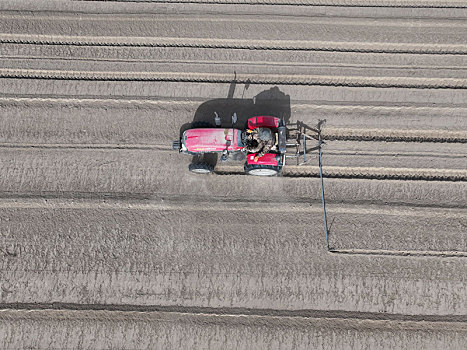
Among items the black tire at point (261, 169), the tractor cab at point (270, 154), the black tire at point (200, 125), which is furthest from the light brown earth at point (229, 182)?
the tractor cab at point (270, 154)

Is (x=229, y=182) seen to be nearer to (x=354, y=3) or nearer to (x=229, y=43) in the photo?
(x=229, y=43)

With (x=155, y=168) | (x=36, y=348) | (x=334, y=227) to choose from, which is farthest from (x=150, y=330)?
(x=334, y=227)

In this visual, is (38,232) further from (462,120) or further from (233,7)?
(462,120)

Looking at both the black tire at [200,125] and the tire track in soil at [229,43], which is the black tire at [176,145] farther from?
the tire track in soil at [229,43]

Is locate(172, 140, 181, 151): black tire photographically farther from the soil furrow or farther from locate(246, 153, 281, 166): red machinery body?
the soil furrow

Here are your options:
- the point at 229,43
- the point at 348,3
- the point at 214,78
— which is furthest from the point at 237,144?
the point at 348,3
